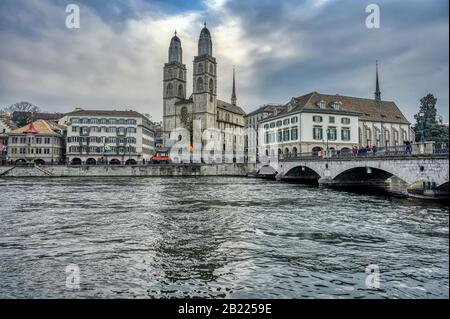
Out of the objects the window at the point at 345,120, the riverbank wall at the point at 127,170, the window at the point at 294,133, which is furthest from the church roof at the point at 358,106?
the riverbank wall at the point at 127,170

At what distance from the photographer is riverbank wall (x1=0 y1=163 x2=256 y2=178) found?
68188 millimetres

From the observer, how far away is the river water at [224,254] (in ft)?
24.8

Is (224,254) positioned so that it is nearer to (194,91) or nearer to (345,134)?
(345,134)

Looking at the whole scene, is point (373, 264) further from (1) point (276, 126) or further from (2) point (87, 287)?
(1) point (276, 126)

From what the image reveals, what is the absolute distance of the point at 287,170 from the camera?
178ft

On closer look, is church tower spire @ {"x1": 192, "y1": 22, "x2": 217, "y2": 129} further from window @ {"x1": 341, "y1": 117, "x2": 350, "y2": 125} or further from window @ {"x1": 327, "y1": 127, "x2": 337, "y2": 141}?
window @ {"x1": 341, "y1": 117, "x2": 350, "y2": 125}

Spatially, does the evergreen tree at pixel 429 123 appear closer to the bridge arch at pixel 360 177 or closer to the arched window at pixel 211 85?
the bridge arch at pixel 360 177

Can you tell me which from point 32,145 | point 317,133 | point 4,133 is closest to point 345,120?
point 317,133

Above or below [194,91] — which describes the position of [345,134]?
below

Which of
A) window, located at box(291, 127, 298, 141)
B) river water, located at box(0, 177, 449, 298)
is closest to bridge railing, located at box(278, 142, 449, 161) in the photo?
river water, located at box(0, 177, 449, 298)

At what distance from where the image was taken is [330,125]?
63594 mm

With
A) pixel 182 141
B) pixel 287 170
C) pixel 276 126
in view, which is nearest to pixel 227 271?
pixel 287 170

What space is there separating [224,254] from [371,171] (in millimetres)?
29880

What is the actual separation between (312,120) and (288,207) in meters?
43.5
